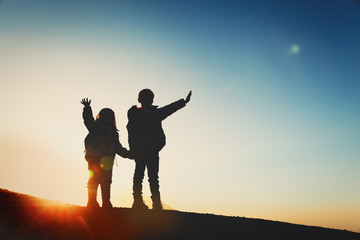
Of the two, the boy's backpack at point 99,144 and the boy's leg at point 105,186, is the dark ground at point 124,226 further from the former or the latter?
the boy's backpack at point 99,144

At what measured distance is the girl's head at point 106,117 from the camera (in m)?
8.80

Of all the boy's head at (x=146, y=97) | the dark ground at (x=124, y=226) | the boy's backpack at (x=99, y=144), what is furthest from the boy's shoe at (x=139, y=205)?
the boy's head at (x=146, y=97)

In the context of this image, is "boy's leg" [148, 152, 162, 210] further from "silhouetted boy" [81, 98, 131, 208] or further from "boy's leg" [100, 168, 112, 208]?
"boy's leg" [100, 168, 112, 208]

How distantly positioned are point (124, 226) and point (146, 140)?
294 centimetres

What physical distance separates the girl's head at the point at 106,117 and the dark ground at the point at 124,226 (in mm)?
2987

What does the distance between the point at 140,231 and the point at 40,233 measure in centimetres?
163

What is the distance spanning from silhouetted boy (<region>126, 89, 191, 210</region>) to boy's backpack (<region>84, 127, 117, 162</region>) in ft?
2.52

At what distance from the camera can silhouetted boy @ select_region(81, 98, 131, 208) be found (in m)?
8.48

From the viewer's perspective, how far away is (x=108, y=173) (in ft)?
28.1

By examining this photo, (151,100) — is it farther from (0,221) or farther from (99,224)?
(0,221)

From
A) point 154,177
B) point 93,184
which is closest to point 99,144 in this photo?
point 93,184

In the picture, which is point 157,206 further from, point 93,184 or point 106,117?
point 106,117

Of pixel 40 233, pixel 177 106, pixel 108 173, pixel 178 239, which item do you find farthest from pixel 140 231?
pixel 177 106

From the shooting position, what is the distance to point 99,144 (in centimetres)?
857
